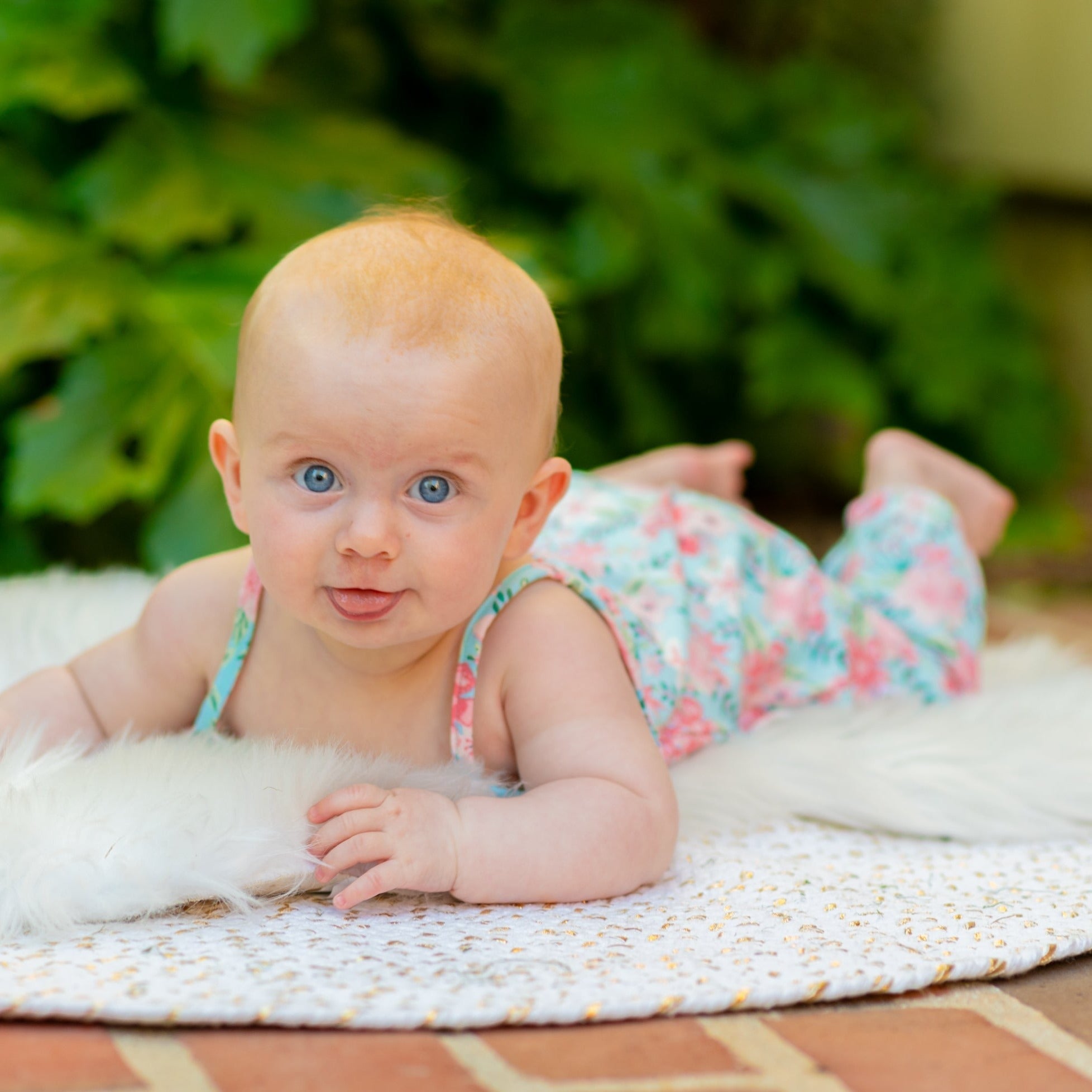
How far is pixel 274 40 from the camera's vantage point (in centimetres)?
191

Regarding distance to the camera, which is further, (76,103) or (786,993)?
(76,103)

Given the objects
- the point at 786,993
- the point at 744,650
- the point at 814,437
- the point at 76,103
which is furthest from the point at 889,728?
the point at 814,437

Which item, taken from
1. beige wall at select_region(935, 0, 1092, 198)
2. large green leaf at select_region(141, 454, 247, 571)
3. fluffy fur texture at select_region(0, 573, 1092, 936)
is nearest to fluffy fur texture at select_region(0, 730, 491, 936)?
fluffy fur texture at select_region(0, 573, 1092, 936)

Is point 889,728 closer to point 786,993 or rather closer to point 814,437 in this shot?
point 786,993

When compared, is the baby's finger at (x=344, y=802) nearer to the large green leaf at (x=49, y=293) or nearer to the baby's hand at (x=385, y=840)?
the baby's hand at (x=385, y=840)

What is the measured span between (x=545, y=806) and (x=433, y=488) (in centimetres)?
Answer: 23

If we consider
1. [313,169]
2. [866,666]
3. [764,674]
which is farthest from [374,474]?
[313,169]

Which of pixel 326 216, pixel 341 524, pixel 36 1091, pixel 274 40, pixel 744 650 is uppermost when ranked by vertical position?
pixel 274 40

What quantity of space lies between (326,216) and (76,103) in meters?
0.38

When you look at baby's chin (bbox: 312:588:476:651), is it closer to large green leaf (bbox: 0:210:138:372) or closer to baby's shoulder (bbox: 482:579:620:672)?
baby's shoulder (bbox: 482:579:620:672)

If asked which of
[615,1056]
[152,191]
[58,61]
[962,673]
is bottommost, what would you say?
[615,1056]

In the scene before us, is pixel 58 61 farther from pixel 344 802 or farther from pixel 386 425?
pixel 344 802

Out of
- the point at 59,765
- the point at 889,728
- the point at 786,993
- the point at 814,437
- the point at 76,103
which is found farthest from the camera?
the point at 814,437

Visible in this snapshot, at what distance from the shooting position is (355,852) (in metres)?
0.86
